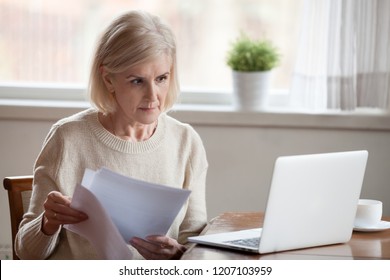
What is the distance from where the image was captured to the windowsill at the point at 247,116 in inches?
125

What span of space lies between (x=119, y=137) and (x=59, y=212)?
385mm

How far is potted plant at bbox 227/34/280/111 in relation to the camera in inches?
126

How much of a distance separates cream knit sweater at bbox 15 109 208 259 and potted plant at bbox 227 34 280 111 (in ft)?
3.44

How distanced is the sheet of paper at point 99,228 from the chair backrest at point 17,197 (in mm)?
414

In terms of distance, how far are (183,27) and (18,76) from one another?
0.77 meters

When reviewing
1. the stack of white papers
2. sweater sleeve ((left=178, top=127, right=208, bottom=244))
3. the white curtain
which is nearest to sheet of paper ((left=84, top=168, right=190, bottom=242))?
the stack of white papers

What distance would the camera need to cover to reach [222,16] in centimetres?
337

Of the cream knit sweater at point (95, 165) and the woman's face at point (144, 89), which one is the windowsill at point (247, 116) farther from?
the woman's face at point (144, 89)

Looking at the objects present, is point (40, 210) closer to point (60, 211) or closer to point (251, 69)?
point (60, 211)

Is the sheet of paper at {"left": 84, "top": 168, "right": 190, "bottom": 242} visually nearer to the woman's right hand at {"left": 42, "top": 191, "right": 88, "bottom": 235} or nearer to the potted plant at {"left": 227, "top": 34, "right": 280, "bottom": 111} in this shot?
the woman's right hand at {"left": 42, "top": 191, "right": 88, "bottom": 235}

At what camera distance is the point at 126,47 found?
6.38ft

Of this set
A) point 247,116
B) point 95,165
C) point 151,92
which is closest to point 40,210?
point 95,165
